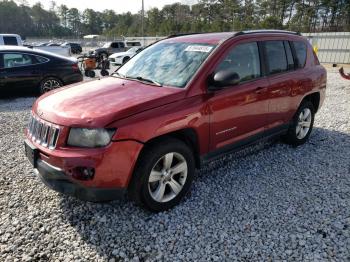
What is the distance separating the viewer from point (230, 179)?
13.3 feet

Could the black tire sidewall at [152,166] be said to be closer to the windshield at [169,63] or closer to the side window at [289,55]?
the windshield at [169,63]

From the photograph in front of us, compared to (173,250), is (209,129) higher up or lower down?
higher up

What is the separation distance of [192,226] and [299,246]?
1005 mm

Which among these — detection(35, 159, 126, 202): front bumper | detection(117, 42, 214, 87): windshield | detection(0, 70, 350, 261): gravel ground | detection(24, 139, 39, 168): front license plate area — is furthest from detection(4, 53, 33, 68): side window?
detection(35, 159, 126, 202): front bumper

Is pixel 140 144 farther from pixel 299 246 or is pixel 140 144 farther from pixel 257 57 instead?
pixel 257 57

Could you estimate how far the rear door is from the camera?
14.1 feet

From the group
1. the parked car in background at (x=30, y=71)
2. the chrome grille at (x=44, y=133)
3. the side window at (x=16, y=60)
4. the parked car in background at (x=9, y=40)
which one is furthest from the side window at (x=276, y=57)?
the parked car in background at (x=9, y=40)

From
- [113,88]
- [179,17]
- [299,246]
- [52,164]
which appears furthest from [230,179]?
[179,17]

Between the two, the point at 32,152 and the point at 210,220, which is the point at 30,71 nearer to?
the point at 32,152

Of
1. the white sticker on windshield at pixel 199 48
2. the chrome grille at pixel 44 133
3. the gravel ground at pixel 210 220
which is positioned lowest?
the gravel ground at pixel 210 220

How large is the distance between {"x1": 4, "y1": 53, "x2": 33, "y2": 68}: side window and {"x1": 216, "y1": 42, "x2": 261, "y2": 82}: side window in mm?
6909

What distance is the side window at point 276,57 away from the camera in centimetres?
432

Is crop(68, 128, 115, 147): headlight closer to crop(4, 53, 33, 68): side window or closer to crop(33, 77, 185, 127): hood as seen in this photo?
Answer: crop(33, 77, 185, 127): hood

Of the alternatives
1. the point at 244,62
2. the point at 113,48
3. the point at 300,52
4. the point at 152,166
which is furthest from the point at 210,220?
the point at 113,48
